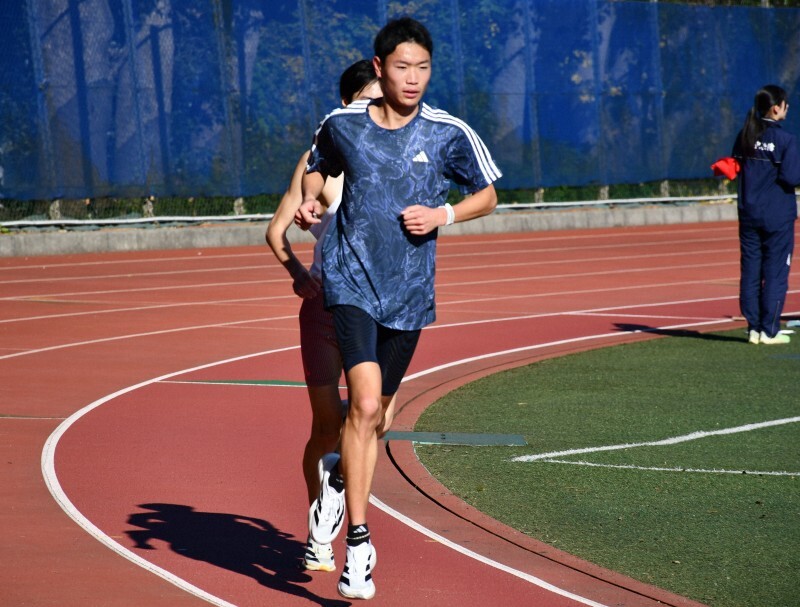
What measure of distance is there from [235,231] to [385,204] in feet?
68.1

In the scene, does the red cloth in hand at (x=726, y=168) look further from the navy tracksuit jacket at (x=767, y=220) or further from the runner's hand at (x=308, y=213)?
the runner's hand at (x=308, y=213)

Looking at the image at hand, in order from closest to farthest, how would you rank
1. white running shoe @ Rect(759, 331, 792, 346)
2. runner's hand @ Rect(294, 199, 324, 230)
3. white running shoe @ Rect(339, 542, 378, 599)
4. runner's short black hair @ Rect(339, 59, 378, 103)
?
white running shoe @ Rect(339, 542, 378, 599), runner's hand @ Rect(294, 199, 324, 230), runner's short black hair @ Rect(339, 59, 378, 103), white running shoe @ Rect(759, 331, 792, 346)

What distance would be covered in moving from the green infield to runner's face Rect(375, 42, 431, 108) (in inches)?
87.1

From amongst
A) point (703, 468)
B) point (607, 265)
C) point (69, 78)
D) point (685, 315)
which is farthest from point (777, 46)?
point (703, 468)

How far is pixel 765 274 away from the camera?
13.3 meters

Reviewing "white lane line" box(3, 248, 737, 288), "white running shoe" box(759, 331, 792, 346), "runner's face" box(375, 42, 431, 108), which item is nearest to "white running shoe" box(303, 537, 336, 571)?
"runner's face" box(375, 42, 431, 108)

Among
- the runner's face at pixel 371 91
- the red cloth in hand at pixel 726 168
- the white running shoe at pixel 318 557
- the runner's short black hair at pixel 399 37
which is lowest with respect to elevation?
the white running shoe at pixel 318 557

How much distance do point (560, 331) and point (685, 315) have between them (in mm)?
2156

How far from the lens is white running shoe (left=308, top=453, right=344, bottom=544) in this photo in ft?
18.2

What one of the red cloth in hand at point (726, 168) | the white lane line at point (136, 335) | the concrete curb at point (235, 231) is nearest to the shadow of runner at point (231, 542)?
the white lane line at point (136, 335)

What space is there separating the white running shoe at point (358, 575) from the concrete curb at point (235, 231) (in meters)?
18.8

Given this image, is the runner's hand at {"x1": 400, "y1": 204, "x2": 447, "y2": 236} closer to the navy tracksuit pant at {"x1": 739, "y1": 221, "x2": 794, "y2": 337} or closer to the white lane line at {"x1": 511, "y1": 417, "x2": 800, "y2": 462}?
the white lane line at {"x1": 511, "y1": 417, "x2": 800, "y2": 462}

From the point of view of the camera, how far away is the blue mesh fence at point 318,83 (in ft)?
79.4

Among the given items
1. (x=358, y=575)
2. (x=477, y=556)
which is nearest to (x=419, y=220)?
(x=358, y=575)
